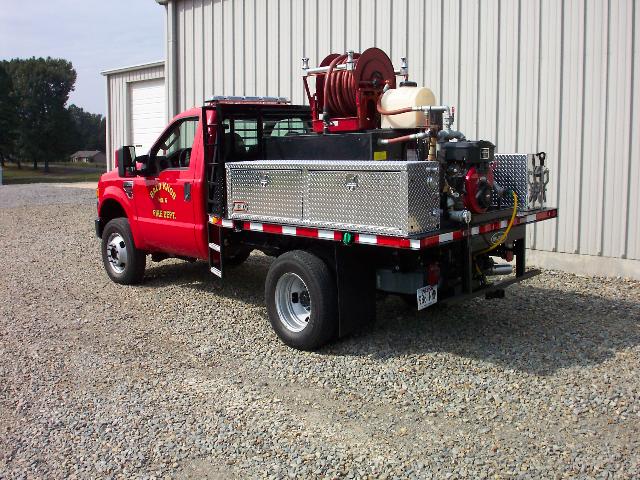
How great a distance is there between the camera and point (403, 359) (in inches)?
227

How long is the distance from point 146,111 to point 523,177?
610 inches

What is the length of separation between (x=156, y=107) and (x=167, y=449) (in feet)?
54.5

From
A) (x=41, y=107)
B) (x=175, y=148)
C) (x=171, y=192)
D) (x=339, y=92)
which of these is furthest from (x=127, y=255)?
(x=41, y=107)

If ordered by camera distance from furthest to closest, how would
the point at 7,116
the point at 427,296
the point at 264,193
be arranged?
the point at 7,116 < the point at 264,193 < the point at 427,296

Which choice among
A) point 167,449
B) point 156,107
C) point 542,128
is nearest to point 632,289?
point 542,128

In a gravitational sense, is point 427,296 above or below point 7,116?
below

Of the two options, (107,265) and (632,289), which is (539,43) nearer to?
(632,289)

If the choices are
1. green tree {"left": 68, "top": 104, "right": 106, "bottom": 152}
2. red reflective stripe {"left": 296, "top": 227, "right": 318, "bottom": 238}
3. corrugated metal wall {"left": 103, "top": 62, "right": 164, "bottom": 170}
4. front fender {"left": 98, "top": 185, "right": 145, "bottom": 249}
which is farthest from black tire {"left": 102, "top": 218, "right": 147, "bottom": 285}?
green tree {"left": 68, "top": 104, "right": 106, "bottom": 152}

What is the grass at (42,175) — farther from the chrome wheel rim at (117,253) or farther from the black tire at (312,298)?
the black tire at (312,298)

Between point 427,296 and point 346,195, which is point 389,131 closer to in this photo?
point 346,195

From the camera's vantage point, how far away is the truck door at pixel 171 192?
7.46m

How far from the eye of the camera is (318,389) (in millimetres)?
5273

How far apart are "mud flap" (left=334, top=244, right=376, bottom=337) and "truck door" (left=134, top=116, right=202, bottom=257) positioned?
218 centimetres

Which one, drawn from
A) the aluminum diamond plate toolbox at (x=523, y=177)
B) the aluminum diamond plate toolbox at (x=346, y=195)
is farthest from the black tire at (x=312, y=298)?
the aluminum diamond plate toolbox at (x=523, y=177)
